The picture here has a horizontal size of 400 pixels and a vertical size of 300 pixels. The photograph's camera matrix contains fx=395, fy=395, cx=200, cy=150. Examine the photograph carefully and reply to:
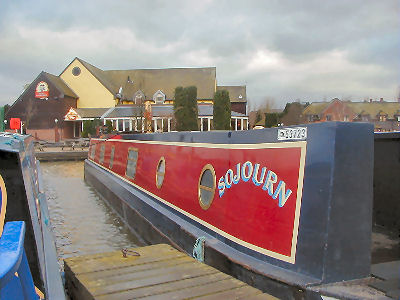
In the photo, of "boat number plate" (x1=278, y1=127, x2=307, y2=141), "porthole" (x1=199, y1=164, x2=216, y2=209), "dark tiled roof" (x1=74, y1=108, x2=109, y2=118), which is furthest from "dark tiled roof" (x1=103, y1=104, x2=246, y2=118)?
"boat number plate" (x1=278, y1=127, x2=307, y2=141)

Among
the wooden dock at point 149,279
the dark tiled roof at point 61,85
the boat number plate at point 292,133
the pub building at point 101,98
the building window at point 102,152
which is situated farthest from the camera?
the dark tiled roof at point 61,85

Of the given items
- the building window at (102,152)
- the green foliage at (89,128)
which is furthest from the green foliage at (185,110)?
the building window at (102,152)

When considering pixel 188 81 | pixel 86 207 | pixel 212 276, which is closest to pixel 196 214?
pixel 212 276

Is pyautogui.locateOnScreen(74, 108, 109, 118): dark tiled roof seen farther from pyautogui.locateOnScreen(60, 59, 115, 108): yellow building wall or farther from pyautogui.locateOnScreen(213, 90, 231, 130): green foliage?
pyautogui.locateOnScreen(213, 90, 231, 130): green foliage

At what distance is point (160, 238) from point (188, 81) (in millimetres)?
40931

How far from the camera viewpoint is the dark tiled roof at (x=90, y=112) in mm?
39162

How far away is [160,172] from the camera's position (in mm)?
5926

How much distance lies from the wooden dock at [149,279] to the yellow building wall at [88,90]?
130 feet

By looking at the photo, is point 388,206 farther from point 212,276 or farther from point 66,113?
point 66,113

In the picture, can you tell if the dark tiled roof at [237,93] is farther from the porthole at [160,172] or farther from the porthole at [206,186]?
the porthole at [206,186]

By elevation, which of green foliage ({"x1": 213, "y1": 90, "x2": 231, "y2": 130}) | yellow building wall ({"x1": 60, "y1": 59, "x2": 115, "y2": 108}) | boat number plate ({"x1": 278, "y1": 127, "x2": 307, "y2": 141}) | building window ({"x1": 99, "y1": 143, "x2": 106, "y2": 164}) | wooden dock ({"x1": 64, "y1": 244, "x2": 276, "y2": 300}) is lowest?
wooden dock ({"x1": 64, "y1": 244, "x2": 276, "y2": 300})

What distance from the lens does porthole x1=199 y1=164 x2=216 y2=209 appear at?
4.23 meters

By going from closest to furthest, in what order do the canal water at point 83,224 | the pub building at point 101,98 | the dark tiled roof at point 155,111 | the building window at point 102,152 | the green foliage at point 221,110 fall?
the canal water at point 83,224 → the building window at point 102,152 → the green foliage at point 221,110 → the dark tiled roof at point 155,111 → the pub building at point 101,98

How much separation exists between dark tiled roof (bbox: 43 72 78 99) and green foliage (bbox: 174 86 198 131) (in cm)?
1692
